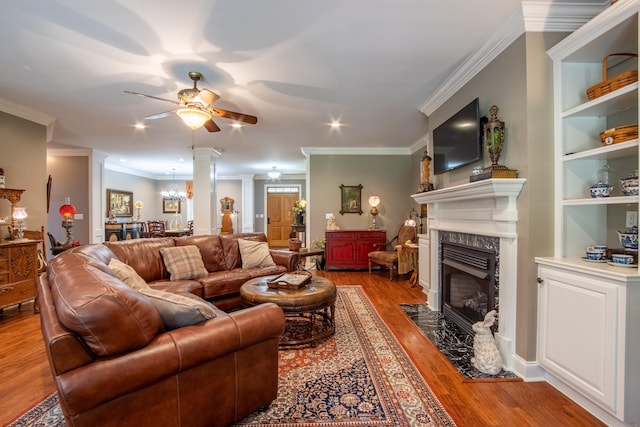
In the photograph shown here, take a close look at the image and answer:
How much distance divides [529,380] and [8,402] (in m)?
3.47

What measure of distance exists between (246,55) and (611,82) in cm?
258

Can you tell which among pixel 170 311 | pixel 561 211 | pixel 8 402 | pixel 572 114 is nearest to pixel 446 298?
pixel 561 211

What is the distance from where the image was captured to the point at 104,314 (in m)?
1.16

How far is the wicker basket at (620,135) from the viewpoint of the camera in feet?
5.51

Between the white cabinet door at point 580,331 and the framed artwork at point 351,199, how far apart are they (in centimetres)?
426

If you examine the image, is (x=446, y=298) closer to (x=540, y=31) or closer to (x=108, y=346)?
(x=540, y=31)

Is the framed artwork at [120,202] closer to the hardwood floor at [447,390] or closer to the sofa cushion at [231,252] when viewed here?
the hardwood floor at [447,390]

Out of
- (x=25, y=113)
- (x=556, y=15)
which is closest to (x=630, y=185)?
(x=556, y=15)

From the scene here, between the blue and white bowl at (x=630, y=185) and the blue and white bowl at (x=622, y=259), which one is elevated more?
the blue and white bowl at (x=630, y=185)

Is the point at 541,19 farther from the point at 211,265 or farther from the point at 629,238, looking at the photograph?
the point at 211,265

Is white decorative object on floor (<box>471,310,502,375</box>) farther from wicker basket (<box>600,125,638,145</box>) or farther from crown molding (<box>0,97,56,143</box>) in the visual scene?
crown molding (<box>0,97,56,143</box>)

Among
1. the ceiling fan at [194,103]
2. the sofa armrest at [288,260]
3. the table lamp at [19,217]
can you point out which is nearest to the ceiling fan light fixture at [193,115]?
the ceiling fan at [194,103]

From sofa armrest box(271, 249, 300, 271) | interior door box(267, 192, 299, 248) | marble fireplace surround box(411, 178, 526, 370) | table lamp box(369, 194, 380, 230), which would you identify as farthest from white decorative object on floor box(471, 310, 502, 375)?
interior door box(267, 192, 299, 248)

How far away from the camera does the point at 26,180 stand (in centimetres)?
392
